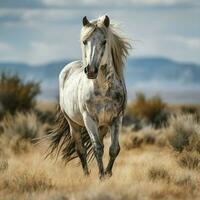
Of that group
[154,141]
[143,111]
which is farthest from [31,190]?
[143,111]

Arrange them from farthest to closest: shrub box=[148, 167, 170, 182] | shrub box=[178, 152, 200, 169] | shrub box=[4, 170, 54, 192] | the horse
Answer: shrub box=[178, 152, 200, 169] < shrub box=[148, 167, 170, 182] < the horse < shrub box=[4, 170, 54, 192]

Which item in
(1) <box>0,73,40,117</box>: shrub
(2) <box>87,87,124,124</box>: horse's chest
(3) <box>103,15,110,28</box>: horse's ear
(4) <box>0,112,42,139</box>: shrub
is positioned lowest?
(1) <box>0,73,40,117</box>: shrub

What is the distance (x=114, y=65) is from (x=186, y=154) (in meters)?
3.05

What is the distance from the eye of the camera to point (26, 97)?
1233 inches

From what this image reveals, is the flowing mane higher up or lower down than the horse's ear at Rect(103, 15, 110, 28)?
lower down

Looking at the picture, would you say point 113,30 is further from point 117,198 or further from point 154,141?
point 154,141

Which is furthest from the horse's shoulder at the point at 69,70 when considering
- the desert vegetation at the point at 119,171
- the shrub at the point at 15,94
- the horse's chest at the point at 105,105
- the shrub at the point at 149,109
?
the shrub at the point at 149,109

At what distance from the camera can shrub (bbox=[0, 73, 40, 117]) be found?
3070 centimetres

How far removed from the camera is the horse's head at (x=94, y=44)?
10.8 meters

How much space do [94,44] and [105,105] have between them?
0.95 m

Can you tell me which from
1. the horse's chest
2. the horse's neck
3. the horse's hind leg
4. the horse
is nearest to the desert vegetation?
the horse's hind leg

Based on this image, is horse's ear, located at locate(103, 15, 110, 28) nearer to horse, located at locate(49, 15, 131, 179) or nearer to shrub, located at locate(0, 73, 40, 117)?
horse, located at locate(49, 15, 131, 179)

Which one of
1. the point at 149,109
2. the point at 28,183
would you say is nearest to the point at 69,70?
the point at 28,183

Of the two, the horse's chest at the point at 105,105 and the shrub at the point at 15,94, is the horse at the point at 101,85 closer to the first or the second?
the horse's chest at the point at 105,105
